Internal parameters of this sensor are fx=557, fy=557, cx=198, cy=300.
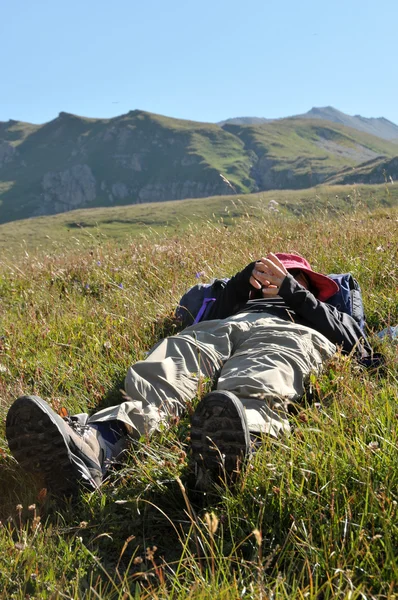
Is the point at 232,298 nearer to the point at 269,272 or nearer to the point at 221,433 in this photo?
the point at 269,272

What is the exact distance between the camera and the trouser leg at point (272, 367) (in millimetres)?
3211

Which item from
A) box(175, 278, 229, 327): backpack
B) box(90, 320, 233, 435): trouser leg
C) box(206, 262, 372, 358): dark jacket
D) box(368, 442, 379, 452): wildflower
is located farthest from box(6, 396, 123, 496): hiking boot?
box(175, 278, 229, 327): backpack

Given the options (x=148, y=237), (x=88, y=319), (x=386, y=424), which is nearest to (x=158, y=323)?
(x=88, y=319)

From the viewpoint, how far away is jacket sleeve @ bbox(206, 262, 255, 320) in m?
5.05

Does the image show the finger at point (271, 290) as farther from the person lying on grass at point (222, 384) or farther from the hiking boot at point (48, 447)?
the hiking boot at point (48, 447)

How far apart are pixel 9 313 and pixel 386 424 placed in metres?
5.12

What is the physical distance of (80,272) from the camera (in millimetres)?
8234

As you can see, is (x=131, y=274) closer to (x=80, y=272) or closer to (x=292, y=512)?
(x=80, y=272)

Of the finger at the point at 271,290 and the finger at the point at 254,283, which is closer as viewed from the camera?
the finger at the point at 254,283

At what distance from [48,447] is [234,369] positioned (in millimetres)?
1294

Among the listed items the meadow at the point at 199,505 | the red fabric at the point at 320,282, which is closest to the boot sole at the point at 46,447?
the meadow at the point at 199,505

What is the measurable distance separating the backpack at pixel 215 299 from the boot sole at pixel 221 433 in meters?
2.32

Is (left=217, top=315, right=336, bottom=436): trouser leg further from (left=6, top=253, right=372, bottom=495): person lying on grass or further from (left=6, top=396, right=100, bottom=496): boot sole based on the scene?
(left=6, top=396, right=100, bottom=496): boot sole

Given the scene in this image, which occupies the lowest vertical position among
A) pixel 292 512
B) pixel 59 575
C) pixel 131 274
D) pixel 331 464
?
pixel 59 575
